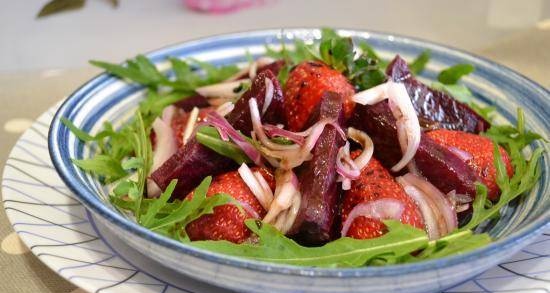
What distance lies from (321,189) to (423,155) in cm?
29

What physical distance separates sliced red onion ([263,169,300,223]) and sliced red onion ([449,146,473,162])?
0.42 meters

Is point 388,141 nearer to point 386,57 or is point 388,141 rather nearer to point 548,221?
point 548,221

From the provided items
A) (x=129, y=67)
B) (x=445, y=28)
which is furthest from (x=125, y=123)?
(x=445, y=28)

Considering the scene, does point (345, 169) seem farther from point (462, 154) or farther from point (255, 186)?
point (462, 154)

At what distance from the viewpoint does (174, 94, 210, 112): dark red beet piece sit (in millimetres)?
1909

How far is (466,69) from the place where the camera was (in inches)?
77.6

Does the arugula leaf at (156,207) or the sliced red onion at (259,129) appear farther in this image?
the sliced red onion at (259,129)

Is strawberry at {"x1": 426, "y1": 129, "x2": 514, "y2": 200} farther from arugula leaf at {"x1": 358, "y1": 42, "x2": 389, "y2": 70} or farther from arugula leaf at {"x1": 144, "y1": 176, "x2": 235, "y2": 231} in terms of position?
arugula leaf at {"x1": 144, "y1": 176, "x2": 235, "y2": 231}

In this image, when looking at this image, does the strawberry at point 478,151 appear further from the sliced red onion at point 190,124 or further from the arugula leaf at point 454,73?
the sliced red onion at point 190,124

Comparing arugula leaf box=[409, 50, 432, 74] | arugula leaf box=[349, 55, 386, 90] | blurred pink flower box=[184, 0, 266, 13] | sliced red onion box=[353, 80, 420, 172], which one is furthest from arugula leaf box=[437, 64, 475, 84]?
blurred pink flower box=[184, 0, 266, 13]

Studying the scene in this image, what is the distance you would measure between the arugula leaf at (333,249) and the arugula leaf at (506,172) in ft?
0.79

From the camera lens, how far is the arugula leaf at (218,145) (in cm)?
148

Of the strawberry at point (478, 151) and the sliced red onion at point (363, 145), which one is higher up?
the sliced red onion at point (363, 145)

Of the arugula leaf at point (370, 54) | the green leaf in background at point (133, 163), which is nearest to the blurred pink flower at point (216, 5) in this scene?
the arugula leaf at point (370, 54)
